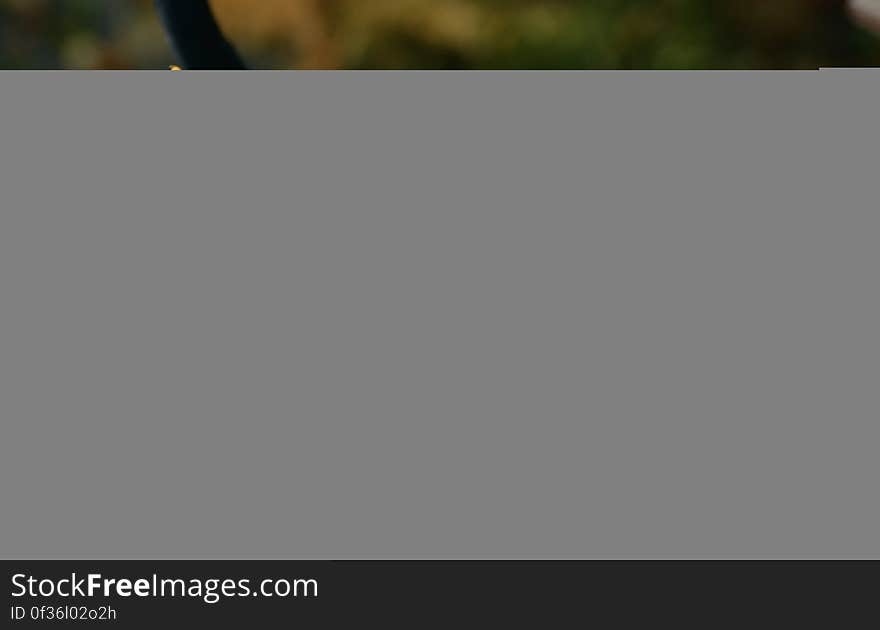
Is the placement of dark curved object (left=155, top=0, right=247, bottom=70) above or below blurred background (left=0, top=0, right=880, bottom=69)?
below

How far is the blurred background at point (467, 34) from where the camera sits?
29.5 inches

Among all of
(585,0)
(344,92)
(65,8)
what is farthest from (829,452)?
(65,8)

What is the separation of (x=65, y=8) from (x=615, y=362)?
29.0 inches

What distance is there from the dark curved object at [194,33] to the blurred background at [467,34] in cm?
52

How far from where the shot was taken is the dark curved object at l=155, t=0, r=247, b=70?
0.79 ft

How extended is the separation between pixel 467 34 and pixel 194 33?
55 cm

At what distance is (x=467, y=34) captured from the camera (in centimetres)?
76

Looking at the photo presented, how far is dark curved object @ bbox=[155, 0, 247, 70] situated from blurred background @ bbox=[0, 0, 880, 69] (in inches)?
20.3

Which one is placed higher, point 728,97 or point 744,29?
point 744,29

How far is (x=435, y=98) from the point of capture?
22cm

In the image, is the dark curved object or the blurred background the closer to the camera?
the dark curved object

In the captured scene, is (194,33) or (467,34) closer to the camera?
(194,33)
